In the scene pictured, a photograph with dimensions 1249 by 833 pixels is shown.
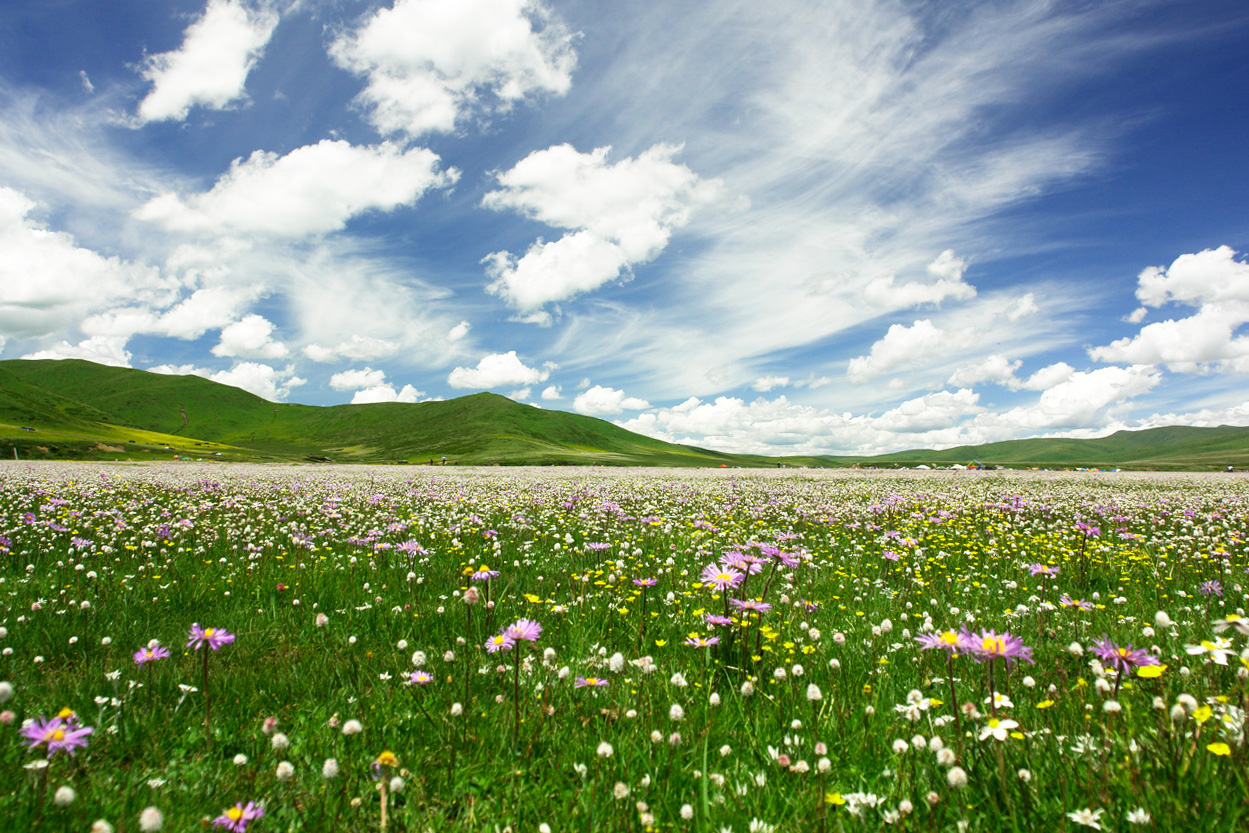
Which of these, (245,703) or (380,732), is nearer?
(380,732)

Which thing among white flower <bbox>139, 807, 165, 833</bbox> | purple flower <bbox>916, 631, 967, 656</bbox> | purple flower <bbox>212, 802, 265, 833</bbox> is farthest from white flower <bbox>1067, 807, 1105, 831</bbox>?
white flower <bbox>139, 807, 165, 833</bbox>

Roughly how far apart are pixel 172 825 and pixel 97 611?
4368mm

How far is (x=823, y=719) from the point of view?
3.36 metres

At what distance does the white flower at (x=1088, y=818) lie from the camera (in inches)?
84.4

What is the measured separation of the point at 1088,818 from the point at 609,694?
8.12 ft

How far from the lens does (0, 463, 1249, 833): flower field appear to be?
95.3 inches

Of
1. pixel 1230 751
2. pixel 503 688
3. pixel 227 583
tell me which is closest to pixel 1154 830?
pixel 1230 751

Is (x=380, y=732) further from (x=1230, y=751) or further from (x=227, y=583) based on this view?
(x=227, y=583)

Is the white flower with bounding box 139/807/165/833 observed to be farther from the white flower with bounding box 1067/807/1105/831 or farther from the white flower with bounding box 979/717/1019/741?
the white flower with bounding box 1067/807/1105/831

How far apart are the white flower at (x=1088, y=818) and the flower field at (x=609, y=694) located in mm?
19

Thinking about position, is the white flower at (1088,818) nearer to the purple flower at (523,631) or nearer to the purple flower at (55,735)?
the purple flower at (523,631)

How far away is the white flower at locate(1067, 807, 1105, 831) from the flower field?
2 centimetres

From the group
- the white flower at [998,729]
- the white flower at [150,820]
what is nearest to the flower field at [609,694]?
the white flower at [998,729]

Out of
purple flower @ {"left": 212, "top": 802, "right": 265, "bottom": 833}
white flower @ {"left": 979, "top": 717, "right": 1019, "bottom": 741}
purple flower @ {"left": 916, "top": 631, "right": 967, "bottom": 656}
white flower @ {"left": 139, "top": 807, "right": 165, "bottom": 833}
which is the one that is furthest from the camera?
purple flower @ {"left": 916, "top": 631, "right": 967, "bottom": 656}
